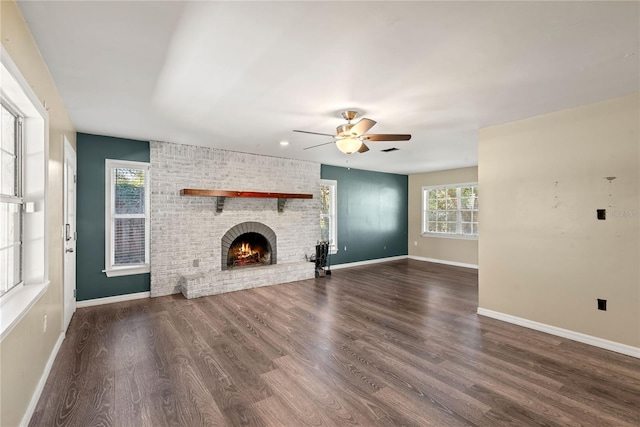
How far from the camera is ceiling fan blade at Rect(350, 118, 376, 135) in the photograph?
10.2ft

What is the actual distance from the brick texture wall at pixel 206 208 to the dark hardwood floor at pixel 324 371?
3.31 feet

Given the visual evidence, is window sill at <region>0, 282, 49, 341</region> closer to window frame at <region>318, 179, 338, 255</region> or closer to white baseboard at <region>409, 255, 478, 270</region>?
window frame at <region>318, 179, 338, 255</region>

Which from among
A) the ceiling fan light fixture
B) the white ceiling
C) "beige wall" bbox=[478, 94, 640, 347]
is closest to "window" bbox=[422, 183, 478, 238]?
"beige wall" bbox=[478, 94, 640, 347]

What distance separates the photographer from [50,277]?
260 centimetres

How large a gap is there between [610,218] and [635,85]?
4.20ft

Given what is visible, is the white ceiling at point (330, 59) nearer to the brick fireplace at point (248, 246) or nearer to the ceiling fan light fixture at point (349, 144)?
the ceiling fan light fixture at point (349, 144)

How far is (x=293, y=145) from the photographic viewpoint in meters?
5.17

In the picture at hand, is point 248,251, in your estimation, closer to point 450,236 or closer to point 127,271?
point 127,271

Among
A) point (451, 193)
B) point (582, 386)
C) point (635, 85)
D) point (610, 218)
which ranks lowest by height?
point (582, 386)

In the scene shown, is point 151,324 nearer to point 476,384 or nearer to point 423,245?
point 476,384

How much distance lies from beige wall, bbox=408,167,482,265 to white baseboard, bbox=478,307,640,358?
373cm

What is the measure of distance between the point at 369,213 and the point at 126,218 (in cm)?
553

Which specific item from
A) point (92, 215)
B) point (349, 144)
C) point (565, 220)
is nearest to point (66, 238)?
point (92, 215)

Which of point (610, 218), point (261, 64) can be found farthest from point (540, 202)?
point (261, 64)
